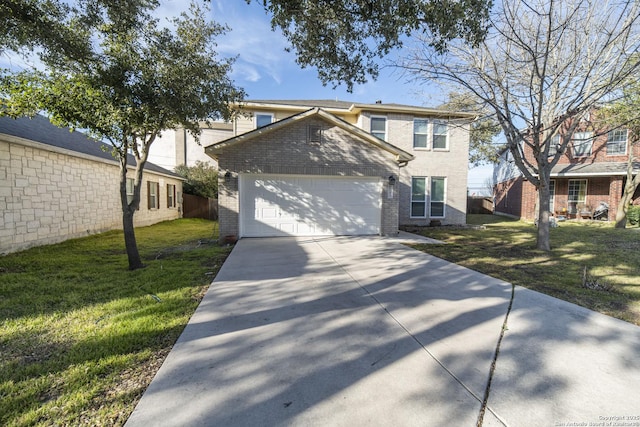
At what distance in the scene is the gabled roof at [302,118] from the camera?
896 cm

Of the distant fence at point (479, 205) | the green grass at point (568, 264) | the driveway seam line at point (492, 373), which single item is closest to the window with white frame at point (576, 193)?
the green grass at point (568, 264)

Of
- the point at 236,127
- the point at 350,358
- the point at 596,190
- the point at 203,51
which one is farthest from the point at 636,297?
the point at 596,190

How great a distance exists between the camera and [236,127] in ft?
44.2

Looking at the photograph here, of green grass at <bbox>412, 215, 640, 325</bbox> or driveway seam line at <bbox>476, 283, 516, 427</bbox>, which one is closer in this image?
driveway seam line at <bbox>476, 283, 516, 427</bbox>

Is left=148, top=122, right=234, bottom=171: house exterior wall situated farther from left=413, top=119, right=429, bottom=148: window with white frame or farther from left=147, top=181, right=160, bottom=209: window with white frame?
left=413, top=119, right=429, bottom=148: window with white frame

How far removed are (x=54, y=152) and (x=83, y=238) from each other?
2.87 metres

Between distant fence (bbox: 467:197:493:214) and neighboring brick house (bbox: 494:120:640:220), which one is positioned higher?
neighboring brick house (bbox: 494:120:640:220)

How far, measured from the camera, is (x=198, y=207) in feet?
62.9

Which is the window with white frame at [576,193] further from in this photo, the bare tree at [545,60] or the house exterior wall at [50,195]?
the house exterior wall at [50,195]

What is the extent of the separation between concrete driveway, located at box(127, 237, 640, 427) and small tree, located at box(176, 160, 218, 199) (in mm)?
15912

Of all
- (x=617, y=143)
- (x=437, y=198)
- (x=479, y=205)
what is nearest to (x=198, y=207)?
(x=437, y=198)

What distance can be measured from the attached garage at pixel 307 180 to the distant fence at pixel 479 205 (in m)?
17.0

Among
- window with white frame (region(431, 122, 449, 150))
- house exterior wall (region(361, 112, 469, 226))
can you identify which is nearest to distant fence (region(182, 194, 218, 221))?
house exterior wall (region(361, 112, 469, 226))

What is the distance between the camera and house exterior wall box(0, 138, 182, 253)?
7.21 meters
